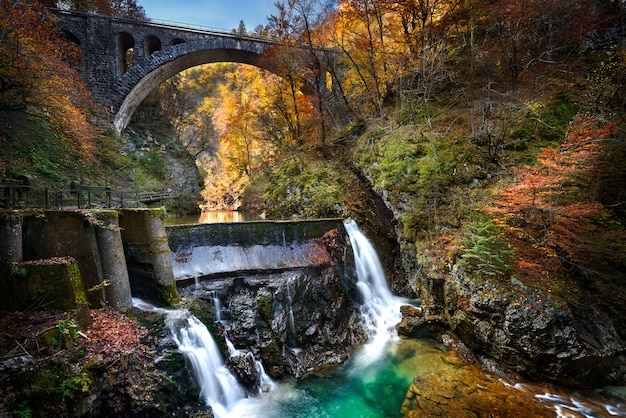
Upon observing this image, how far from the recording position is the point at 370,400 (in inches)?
258

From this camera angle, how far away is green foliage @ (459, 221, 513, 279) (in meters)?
7.27

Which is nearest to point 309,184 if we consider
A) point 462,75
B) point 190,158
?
point 462,75

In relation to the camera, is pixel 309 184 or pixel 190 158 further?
pixel 190 158

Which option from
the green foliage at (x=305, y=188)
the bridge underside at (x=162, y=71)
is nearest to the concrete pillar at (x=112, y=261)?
the green foliage at (x=305, y=188)

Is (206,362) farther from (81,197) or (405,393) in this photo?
(81,197)

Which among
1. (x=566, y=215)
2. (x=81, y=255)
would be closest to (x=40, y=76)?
(x=81, y=255)

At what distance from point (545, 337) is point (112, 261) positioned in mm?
9631

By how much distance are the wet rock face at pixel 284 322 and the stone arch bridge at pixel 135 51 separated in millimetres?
14660

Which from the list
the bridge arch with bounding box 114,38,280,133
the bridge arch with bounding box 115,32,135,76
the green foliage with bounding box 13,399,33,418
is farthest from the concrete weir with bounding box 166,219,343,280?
the bridge arch with bounding box 115,32,135,76

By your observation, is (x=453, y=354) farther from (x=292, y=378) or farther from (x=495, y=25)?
(x=495, y=25)

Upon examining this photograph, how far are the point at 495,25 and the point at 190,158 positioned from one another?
20.7 meters

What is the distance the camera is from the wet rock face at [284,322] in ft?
24.6

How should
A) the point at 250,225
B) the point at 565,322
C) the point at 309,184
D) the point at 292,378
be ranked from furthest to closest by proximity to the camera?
the point at 309,184, the point at 250,225, the point at 292,378, the point at 565,322

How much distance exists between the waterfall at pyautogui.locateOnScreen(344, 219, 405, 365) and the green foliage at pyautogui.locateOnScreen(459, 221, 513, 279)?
10.4ft
